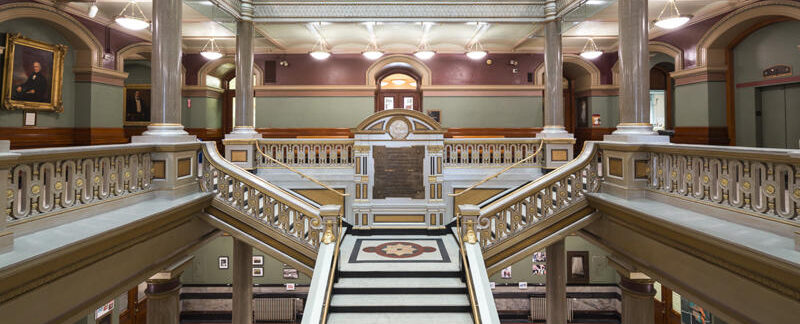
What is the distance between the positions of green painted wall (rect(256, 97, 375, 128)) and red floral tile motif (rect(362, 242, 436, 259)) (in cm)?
875

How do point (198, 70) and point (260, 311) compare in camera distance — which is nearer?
point (260, 311)

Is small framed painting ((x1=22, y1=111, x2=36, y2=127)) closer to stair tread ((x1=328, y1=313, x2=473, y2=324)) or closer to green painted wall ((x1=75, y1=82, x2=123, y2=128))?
green painted wall ((x1=75, y1=82, x2=123, y2=128))

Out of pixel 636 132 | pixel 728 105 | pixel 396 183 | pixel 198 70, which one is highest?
Answer: pixel 198 70

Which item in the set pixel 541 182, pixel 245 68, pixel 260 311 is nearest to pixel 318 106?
pixel 245 68

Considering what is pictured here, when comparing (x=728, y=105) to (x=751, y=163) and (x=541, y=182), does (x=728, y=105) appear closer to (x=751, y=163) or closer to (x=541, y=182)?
(x=541, y=182)

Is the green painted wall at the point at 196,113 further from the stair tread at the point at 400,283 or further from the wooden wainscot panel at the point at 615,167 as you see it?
the wooden wainscot panel at the point at 615,167

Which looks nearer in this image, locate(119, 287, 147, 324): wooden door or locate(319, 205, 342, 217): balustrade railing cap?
locate(319, 205, 342, 217): balustrade railing cap

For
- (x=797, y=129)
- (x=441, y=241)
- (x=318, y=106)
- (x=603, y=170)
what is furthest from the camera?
(x=318, y=106)

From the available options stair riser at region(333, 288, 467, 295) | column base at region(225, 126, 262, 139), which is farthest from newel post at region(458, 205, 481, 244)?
column base at region(225, 126, 262, 139)

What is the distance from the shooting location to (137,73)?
15.7m

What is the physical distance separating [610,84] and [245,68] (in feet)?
43.4

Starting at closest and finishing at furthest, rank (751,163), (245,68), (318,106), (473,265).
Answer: (751,163) → (473,265) → (245,68) → (318,106)

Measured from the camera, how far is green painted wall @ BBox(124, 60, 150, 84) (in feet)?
51.2

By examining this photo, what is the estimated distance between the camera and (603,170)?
289 inches
